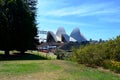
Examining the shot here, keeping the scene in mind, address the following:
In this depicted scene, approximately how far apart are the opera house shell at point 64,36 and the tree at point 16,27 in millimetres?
65569

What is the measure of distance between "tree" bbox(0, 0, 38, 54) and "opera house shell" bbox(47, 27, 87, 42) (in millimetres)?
65569

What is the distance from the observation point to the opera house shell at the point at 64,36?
110 m

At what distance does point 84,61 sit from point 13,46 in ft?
55.5

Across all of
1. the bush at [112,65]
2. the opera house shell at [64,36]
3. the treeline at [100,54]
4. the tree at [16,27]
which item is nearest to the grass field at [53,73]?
the bush at [112,65]

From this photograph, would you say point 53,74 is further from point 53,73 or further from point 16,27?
point 16,27

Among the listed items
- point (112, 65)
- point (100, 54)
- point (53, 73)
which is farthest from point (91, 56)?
point (53, 73)

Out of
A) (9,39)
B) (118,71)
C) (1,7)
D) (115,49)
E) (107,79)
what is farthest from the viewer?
(1,7)

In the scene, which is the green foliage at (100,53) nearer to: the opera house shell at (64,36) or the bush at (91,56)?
the bush at (91,56)

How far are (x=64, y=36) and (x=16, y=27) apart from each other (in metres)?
72.4

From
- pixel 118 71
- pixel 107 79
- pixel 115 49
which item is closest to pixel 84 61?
pixel 115 49

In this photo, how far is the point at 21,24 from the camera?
41.1m

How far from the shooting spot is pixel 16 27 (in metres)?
41.4

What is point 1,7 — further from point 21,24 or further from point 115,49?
point 115,49

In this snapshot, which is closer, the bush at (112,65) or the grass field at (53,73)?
the grass field at (53,73)
